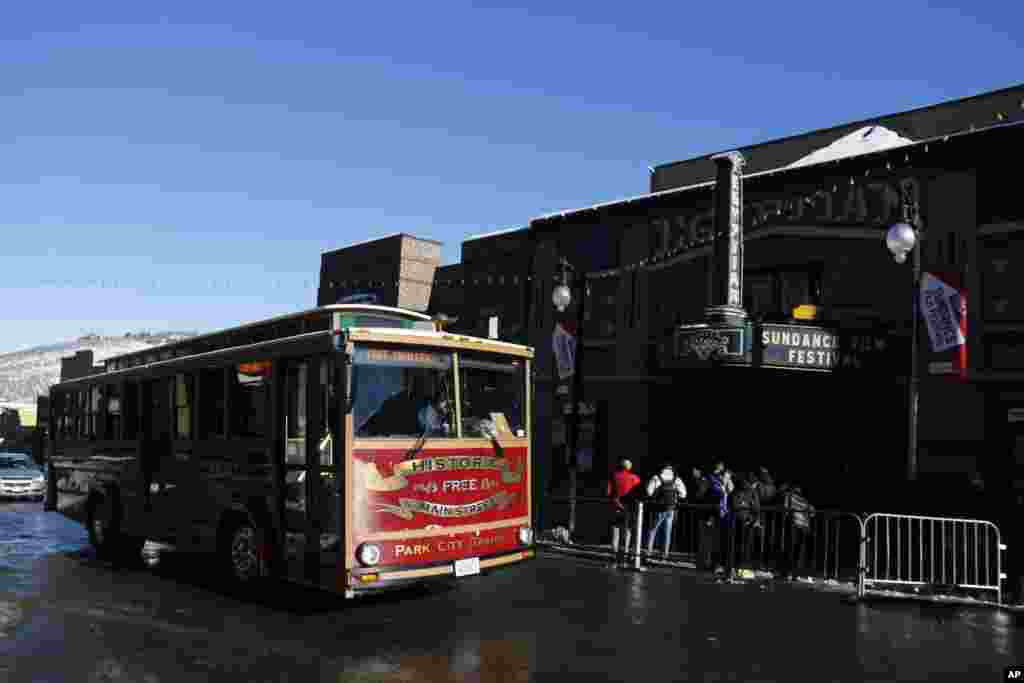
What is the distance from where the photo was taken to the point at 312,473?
1022cm

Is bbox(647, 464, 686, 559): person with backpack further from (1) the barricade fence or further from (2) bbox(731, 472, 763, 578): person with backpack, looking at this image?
(2) bbox(731, 472, 763, 578): person with backpack

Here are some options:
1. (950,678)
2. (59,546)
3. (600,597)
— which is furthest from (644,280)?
(950,678)

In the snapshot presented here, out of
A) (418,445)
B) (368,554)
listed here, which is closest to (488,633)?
(368,554)

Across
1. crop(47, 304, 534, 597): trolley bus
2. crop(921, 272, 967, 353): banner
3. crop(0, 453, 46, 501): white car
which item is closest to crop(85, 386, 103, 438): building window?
crop(47, 304, 534, 597): trolley bus

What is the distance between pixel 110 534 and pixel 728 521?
9.94 meters

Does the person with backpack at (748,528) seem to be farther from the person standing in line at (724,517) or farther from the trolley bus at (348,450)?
the trolley bus at (348,450)

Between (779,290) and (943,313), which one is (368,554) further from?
(779,290)

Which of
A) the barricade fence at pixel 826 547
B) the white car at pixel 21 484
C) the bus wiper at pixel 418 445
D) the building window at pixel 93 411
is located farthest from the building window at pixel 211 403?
the white car at pixel 21 484

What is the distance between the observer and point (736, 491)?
48.6ft

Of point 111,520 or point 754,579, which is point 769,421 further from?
point 111,520

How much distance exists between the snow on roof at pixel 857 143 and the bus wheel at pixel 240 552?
1358 cm

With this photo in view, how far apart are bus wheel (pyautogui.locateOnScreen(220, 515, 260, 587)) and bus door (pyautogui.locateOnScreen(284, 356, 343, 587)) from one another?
0.94 metres

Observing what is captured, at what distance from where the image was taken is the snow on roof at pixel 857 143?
2008 centimetres

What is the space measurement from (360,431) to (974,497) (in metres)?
10.5
